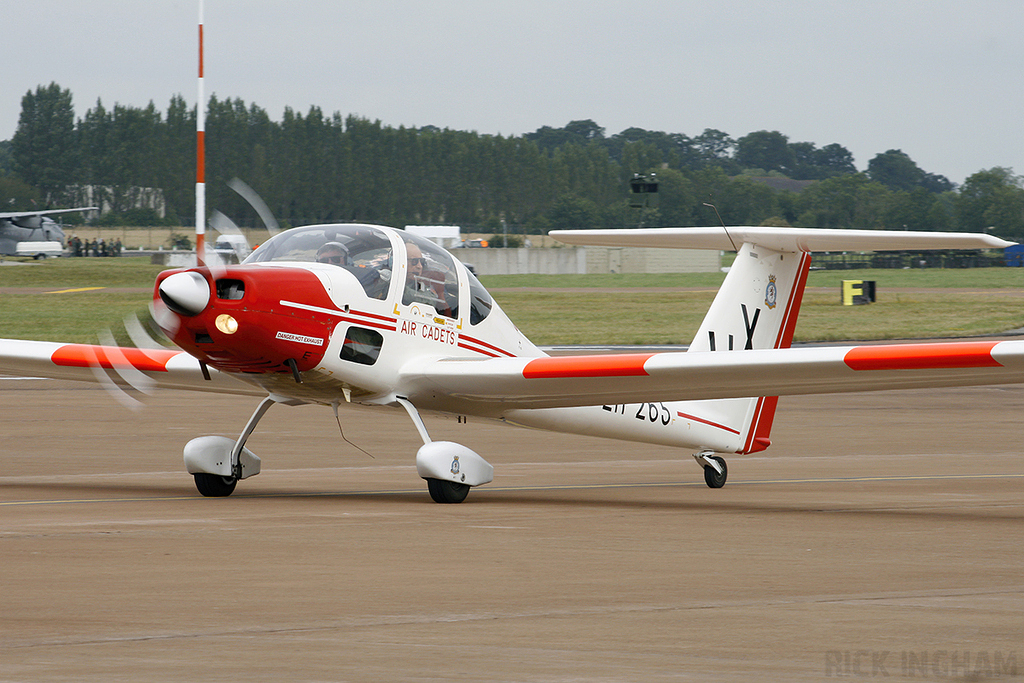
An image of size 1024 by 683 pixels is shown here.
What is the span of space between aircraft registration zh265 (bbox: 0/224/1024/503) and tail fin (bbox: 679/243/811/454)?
0.47 meters

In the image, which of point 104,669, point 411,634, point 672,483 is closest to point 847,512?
point 672,483

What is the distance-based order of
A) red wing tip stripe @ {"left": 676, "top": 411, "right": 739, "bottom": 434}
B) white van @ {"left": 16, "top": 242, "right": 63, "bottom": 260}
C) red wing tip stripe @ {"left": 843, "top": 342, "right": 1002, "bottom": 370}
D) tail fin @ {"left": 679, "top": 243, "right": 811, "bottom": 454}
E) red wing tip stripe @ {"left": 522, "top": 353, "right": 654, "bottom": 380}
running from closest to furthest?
red wing tip stripe @ {"left": 843, "top": 342, "right": 1002, "bottom": 370}
red wing tip stripe @ {"left": 522, "top": 353, "right": 654, "bottom": 380}
red wing tip stripe @ {"left": 676, "top": 411, "right": 739, "bottom": 434}
tail fin @ {"left": 679, "top": 243, "right": 811, "bottom": 454}
white van @ {"left": 16, "top": 242, "right": 63, "bottom": 260}

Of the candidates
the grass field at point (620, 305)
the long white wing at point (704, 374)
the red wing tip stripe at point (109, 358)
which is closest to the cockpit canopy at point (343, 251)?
the long white wing at point (704, 374)

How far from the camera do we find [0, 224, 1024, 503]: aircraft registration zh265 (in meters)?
9.34

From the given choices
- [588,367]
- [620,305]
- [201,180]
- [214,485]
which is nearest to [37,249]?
[620,305]

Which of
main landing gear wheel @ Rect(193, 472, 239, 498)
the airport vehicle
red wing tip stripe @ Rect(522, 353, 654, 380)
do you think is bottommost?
main landing gear wheel @ Rect(193, 472, 239, 498)

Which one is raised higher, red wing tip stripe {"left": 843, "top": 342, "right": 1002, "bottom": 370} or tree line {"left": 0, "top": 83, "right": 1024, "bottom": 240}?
tree line {"left": 0, "top": 83, "right": 1024, "bottom": 240}

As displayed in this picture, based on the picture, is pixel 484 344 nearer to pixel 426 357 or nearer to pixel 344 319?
pixel 426 357

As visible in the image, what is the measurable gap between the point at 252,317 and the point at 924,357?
17.4 ft

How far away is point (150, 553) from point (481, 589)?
7.69 feet

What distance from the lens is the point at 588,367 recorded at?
1021cm

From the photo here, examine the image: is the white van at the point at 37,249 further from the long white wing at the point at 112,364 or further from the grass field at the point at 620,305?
the long white wing at the point at 112,364

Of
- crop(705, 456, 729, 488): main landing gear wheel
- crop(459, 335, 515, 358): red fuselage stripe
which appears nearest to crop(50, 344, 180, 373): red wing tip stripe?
crop(459, 335, 515, 358): red fuselage stripe

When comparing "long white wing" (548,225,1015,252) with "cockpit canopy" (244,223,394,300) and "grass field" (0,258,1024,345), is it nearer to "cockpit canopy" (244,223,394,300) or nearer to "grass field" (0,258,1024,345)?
"cockpit canopy" (244,223,394,300)
